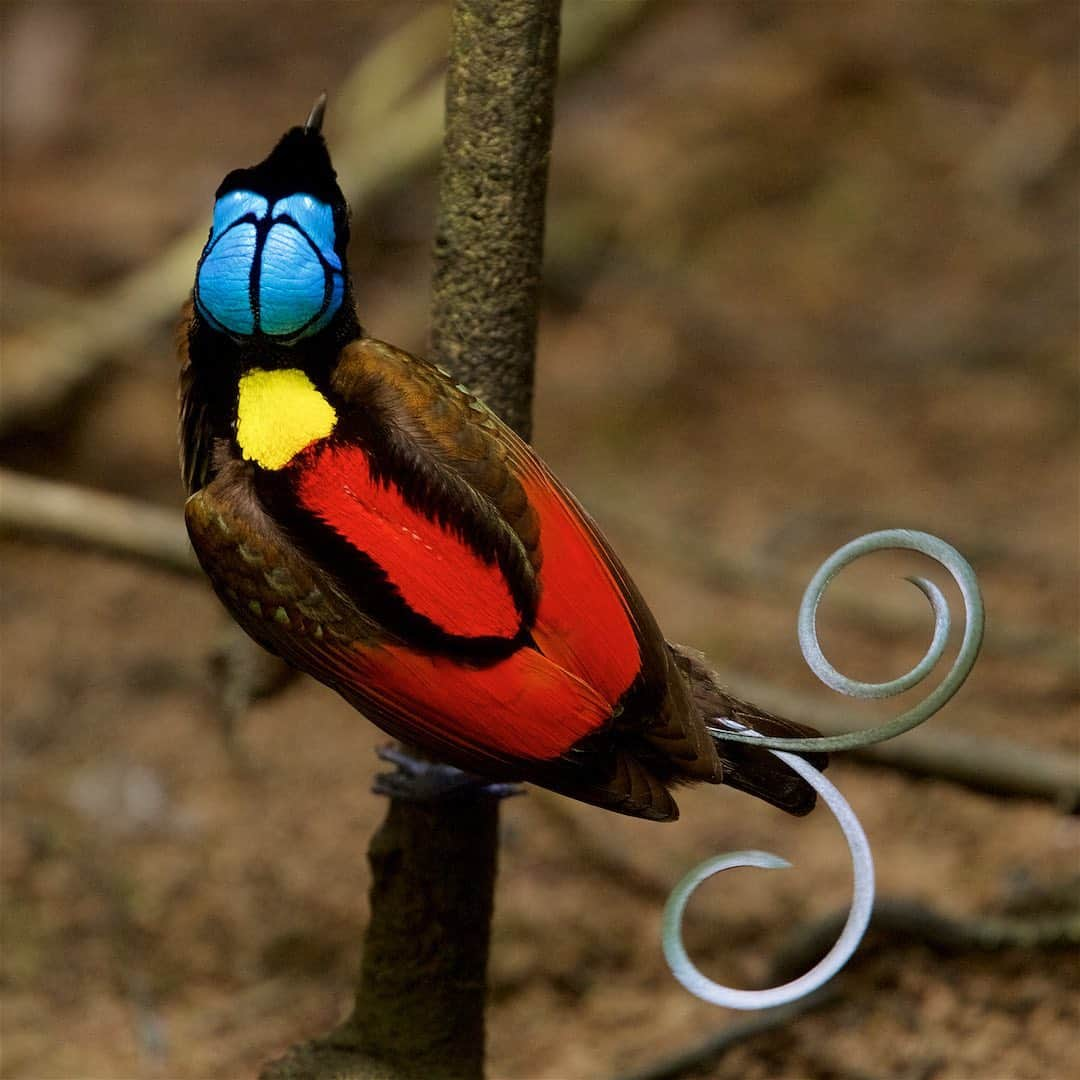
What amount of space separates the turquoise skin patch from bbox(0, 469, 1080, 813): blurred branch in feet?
4.54

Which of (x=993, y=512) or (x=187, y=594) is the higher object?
(x=993, y=512)

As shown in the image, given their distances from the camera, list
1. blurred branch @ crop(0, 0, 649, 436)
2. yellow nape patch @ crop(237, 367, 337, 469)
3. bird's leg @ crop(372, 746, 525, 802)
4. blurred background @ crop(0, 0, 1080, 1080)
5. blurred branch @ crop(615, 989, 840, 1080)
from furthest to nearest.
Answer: blurred branch @ crop(0, 0, 649, 436) < blurred background @ crop(0, 0, 1080, 1080) < blurred branch @ crop(615, 989, 840, 1080) < bird's leg @ crop(372, 746, 525, 802) < yellow nape patch @ crop(237, 367, 337, 469)

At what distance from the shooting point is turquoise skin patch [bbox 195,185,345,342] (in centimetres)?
140

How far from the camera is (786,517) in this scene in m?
3.85

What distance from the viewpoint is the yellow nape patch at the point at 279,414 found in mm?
1513

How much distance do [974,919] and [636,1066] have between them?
61 cm

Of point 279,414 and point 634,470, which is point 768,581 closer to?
point 634,470

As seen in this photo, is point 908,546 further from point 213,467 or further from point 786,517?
point 786,517

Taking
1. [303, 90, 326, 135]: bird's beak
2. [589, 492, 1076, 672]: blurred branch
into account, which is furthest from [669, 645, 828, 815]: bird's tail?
[589, 492, 1076, 672]: blurred branch

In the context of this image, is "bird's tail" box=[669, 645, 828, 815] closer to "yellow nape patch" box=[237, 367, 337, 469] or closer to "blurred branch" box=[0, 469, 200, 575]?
"yellow nape patch" box=[237, 367, 337, 469]

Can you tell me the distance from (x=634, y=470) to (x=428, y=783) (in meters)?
2.55

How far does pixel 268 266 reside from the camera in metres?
1.41

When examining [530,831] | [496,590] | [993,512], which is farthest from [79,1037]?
[993,512]

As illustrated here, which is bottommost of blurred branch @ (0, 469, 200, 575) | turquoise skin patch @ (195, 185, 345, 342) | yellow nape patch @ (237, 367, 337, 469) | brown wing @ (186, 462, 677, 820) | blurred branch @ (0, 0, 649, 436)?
brown wing @ (186, 462, 677, 820)
